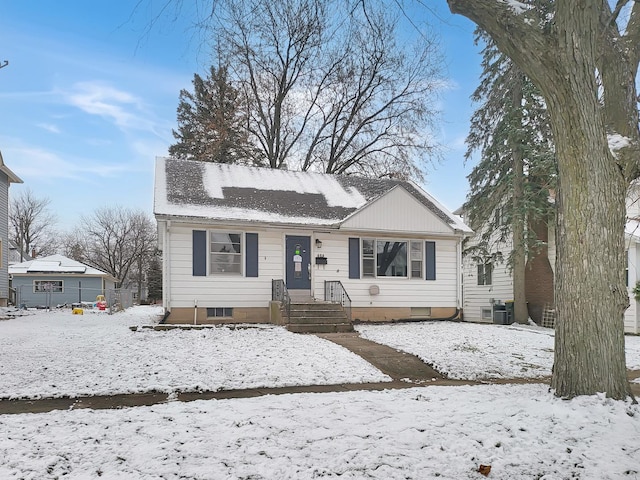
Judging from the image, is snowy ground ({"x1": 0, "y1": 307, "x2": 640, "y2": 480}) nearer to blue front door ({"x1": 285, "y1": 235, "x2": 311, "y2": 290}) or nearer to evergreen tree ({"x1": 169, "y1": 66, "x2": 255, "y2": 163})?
blue front door ({"x1": 285, "y1": 235, "x2": 311, "y2": 290})

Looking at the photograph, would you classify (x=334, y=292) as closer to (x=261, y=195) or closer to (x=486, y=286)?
(x=261, y=195)

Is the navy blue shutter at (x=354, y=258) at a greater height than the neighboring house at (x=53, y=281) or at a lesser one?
greater

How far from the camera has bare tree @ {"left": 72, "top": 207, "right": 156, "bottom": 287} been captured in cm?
4769

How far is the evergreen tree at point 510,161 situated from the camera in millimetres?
14930

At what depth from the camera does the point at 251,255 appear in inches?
507

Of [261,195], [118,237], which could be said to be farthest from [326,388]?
[118,237]

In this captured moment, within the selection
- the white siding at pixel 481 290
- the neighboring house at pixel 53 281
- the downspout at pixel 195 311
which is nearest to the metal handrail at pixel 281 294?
the downspout at pixel 195 311

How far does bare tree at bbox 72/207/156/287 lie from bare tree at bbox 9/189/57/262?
4.30 m

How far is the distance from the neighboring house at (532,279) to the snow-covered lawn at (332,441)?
35.4ft

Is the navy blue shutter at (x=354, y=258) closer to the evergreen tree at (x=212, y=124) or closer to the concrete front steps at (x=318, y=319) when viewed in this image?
the concrete front steps at (x=318, y=319)

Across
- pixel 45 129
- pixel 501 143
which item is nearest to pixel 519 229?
pixel 501 143

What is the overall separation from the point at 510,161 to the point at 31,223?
1947 inches

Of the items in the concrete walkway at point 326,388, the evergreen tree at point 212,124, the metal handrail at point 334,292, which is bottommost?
the concrete walkway at point 326,388

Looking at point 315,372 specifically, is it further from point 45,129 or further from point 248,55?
point 248,55
